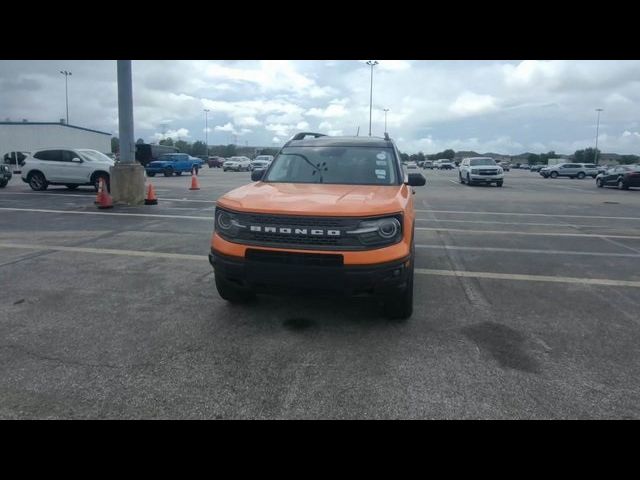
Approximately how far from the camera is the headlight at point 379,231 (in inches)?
150

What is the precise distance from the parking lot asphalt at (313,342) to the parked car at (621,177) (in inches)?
921

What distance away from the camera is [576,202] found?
59.0 ft

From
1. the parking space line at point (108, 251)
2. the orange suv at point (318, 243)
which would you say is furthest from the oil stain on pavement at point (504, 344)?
the parking space line at point (108, 251)

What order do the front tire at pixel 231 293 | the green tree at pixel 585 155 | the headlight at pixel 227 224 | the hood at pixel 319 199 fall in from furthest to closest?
the green tree at pixel 585 155, the front tire at pixel 231 293, the headlight at pixel 227 224, the hood at pixel 319 199

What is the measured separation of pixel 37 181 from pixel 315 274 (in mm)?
18625

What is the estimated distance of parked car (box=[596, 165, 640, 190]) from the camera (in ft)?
85.9

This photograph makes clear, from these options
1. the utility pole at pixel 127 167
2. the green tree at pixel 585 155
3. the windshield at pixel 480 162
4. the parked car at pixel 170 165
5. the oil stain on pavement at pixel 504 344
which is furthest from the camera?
A: the green tree at pixel 585 155

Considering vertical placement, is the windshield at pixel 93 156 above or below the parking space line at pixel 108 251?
above

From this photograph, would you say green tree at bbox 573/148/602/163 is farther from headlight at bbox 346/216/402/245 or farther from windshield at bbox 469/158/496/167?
headlight at bbox 346/216/402/245

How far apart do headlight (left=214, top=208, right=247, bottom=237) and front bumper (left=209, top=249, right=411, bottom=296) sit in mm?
281

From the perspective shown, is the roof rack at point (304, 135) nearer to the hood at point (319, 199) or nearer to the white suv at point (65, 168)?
the hood at point (319, 199)

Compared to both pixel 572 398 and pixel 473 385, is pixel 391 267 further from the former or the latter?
pixel 572 398

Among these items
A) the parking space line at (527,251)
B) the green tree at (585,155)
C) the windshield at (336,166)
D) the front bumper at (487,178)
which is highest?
the green tree at (585,155)

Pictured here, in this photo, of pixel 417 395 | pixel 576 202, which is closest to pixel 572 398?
pixel 417 395
